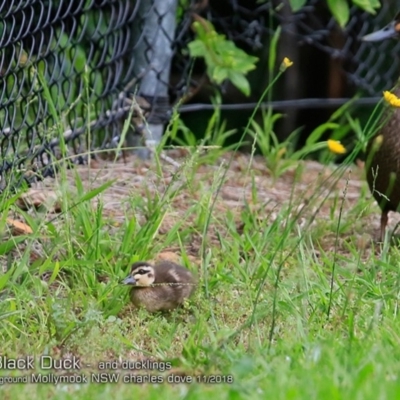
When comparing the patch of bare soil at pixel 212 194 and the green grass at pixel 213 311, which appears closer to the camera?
the green grass at pixel 213 311

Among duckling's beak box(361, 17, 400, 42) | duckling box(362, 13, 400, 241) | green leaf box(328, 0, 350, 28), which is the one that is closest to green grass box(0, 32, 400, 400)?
duckling box(362, 13, 400, 241)

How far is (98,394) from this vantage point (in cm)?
279

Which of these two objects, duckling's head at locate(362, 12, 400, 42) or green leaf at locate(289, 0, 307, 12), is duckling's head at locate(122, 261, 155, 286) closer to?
green leaf at locate(289, 0, 307, 12)

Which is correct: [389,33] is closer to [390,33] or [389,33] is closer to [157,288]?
[390,33]

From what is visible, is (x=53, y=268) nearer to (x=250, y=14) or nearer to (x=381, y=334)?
(x=381, y=334)

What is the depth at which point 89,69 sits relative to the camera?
5184 mm

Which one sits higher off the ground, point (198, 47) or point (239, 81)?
point (198, 47)

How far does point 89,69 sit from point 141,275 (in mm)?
1750

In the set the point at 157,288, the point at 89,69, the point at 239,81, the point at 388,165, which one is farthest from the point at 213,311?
the point at 239,81

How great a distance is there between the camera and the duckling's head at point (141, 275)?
12.1 feet

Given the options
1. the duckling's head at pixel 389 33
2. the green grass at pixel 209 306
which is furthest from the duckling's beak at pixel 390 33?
the green grass at pixel 209 306

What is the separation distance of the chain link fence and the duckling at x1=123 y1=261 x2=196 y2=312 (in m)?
0.73

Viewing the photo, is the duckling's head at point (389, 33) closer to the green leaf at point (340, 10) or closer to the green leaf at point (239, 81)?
the green leaf at point (340, 10)

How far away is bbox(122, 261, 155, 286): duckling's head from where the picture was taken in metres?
3.68
